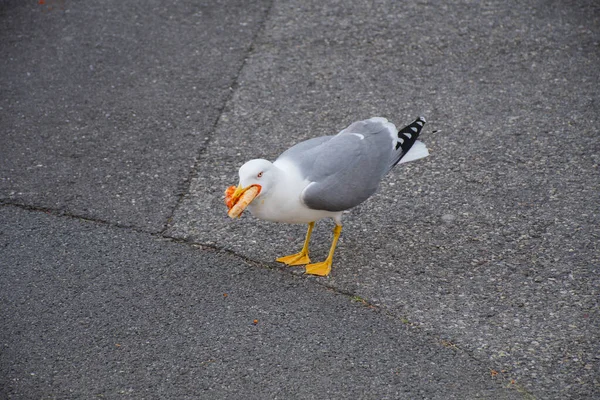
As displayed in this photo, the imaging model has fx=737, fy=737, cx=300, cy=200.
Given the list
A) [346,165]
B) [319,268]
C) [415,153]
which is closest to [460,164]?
[415,153]

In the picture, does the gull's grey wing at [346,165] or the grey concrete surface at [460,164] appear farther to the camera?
the gull's grey wing at [346,165]

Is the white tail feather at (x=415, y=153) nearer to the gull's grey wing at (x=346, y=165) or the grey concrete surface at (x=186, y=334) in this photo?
the gull's grey wing at (x=346, y=165)

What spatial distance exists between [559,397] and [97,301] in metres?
2.50

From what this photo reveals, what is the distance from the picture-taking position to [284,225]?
16.1 ft

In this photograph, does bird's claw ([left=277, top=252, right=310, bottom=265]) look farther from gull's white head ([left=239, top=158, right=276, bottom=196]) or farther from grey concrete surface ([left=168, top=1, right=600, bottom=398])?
gull's white head ([left=239, top=158, right=276, bottom=196])

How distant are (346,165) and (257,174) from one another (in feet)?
1.95

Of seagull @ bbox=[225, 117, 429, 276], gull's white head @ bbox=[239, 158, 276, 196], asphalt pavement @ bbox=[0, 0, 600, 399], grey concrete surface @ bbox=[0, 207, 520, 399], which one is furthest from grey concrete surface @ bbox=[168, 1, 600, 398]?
gull's white head @ bbox=[239, 158, 276, 196]

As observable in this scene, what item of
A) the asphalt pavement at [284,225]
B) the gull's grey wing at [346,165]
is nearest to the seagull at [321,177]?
the gull's grey wing at [346,165]

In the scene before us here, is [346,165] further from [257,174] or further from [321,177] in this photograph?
[257,174]

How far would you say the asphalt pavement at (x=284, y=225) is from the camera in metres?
3.75

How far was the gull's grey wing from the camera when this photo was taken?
4.18m

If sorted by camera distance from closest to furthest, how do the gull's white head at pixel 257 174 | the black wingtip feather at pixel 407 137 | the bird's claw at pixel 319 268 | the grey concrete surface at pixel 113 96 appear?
the gull's white head at pixel 257 174 < the bird's claw at pixel 319 268 < the black wingtip feather at pixel 407 137 < the grey concrete surface at pixel 113 96

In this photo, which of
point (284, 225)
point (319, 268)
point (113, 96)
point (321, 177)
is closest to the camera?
point (321, 177)

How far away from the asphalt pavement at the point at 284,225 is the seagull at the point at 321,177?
40 cm
